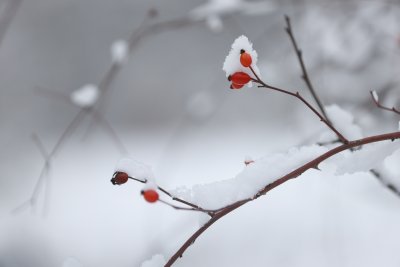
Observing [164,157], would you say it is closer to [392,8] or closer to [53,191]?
[53,191]

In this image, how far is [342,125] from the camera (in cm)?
57

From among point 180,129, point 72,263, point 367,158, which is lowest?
point 72,263

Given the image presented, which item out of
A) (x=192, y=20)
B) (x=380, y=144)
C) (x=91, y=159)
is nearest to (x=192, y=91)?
(x=91, y=159)

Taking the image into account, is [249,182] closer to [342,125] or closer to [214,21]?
[342,125]

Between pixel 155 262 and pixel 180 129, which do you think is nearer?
pixel 155 262

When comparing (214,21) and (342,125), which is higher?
(214,21)

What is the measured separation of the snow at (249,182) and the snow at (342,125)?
5.9 inches

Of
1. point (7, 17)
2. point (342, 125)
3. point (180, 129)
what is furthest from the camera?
point (180, 129)

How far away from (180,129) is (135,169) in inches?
162

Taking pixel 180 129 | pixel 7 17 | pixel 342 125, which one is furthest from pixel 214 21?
pixel 180 129

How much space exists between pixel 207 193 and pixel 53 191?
2.85 m

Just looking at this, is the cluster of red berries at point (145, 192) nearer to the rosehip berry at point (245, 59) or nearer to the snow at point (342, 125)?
the rosehip berry at point (245, 59)

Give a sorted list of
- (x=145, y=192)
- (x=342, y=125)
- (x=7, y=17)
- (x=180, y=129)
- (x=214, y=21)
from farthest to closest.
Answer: (x=180, y=129) < (x=7, y=17) < (x=214, y=21) < (x=342, y=125) < (x=145, y=192)

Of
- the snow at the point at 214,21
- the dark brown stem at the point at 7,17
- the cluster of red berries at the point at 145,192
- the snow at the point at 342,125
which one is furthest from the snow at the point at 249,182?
the snow at the point at 214,21
